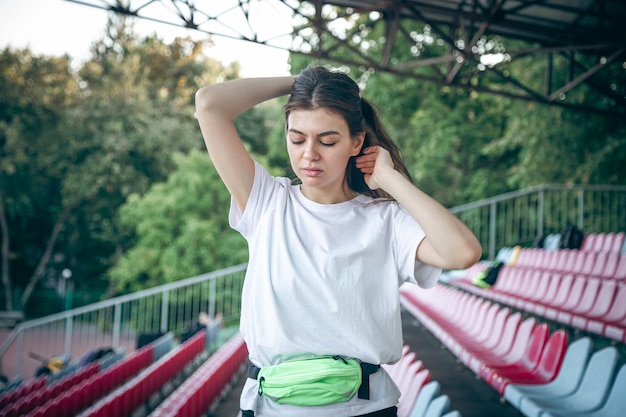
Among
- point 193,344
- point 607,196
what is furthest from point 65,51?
point 607,196

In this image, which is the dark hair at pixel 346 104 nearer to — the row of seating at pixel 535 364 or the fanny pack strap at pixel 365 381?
the fanny pack strap at pixel 365 381

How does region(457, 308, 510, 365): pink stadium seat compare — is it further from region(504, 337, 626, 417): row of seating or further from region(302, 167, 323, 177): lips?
region(302, 167, 323, 177): lips

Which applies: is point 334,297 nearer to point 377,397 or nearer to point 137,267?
point 377,397

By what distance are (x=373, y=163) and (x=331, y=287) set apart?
34cm

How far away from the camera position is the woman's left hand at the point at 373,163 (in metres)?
1.34

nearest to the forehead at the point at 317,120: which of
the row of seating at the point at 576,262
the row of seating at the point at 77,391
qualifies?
the row of seating at the point at 77,391

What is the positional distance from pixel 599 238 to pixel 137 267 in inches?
471

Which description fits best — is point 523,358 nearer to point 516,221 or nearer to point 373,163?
point 373,163

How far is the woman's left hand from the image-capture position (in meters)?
1.34

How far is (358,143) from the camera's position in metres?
1.37

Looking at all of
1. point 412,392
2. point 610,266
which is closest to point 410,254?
point 412,392

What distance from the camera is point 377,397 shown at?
1.23 meters

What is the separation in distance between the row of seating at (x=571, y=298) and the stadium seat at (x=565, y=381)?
427mm

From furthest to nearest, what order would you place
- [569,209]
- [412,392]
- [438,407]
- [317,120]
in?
1. [569,209]
2. [412,392]
3. [438,407]
4. [317,120]
